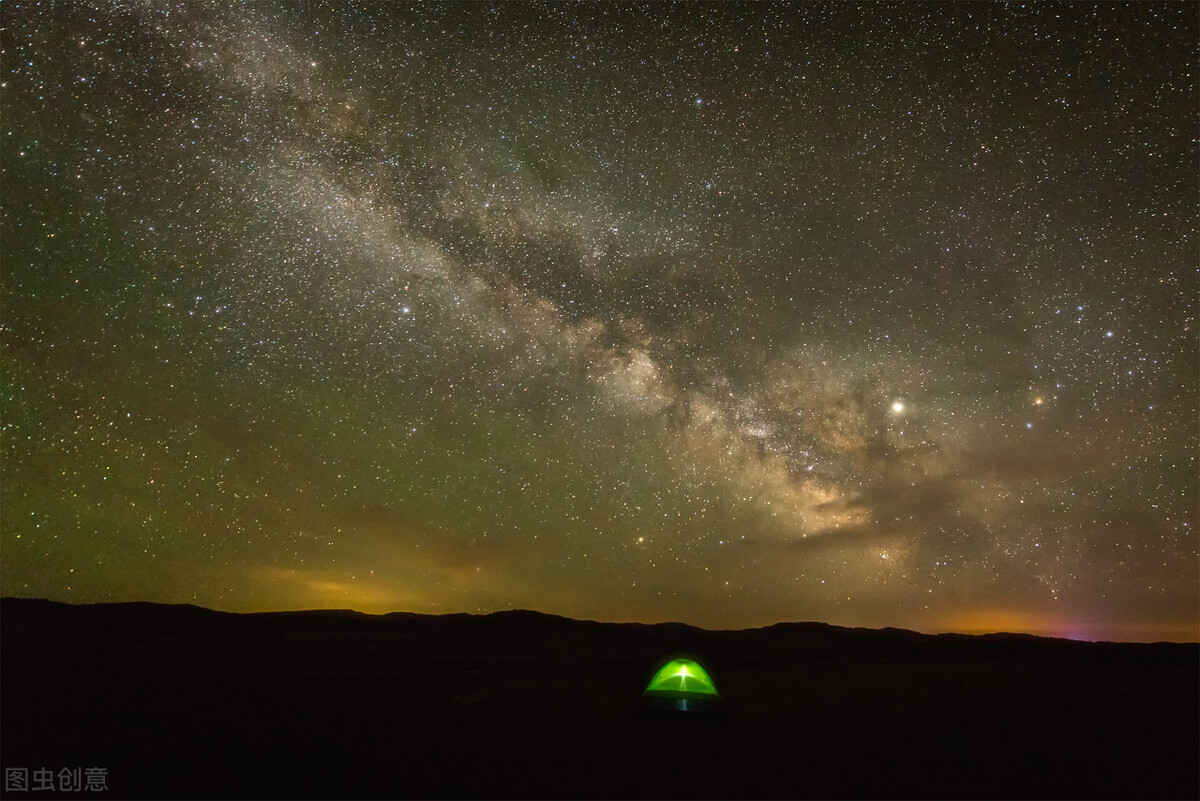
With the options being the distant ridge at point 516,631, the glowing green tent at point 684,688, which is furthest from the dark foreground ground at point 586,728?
the distant ridge at point 516,631

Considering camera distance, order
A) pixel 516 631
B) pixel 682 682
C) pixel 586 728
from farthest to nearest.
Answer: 1. pixel 516 631
2. pixel 682 682
3. pixel 586 728

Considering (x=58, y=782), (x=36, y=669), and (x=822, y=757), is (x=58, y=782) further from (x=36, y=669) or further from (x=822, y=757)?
(x=36, y=669)

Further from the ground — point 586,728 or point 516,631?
point 586,728

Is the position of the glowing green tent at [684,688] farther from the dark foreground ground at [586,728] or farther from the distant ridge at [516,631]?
the distant ridge at [516,631]

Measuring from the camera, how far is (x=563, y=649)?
28.2m

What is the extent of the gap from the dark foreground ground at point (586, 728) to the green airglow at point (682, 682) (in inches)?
18.2

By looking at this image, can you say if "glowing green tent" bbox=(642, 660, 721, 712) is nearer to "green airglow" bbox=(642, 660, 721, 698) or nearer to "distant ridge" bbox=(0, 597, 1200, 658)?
"green airglow" bbox=(642, 660, 721, 698)

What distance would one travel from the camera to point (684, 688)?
11.9m

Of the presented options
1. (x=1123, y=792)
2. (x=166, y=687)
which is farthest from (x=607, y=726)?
(x=166, y=687)

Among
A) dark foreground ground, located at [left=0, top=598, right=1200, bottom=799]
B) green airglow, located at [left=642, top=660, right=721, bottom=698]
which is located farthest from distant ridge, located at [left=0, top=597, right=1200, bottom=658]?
green airglow, located at [left=642, top=660, right=721, bottom=698]

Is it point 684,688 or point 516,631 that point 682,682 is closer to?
point 684,688

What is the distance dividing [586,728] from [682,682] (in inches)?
82.6

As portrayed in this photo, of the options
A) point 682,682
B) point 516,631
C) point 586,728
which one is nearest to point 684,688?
point 682,682

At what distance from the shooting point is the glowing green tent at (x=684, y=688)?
11.6 m
